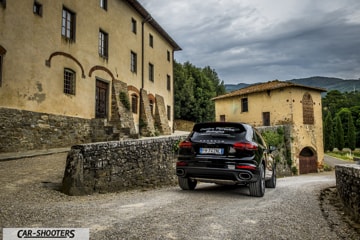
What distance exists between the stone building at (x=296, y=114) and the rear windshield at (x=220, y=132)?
770 inches

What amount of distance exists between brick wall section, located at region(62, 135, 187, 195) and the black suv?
6.10 feet

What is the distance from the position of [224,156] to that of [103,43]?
13.8 metres

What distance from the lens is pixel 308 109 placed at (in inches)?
1008

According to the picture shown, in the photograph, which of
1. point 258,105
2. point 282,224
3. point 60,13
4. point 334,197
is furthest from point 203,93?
point 282,224

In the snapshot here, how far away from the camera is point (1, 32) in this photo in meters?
10.7

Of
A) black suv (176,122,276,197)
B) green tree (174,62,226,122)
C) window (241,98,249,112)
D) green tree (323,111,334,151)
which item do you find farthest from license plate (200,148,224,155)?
green tree (323,111,334,151)

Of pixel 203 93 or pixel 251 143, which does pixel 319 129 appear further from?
pixel 251 143

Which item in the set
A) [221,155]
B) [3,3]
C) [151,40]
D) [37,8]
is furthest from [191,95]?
[221,155]

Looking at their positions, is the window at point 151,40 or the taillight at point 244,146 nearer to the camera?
the taillight at point 244,146

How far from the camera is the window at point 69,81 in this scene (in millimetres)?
13945

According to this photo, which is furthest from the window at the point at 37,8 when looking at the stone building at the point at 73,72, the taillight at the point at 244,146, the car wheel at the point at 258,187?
the car wheel at the point at 258,187

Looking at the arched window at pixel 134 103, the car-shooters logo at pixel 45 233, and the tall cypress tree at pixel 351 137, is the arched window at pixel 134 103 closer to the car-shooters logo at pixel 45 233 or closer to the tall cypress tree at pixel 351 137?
the car-shooters logo at pixel 45 233

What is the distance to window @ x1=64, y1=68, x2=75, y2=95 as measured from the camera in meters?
13.9

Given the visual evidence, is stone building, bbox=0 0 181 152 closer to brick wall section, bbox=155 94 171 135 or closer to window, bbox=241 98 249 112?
brick wall section, bbox=155 94 171 135
